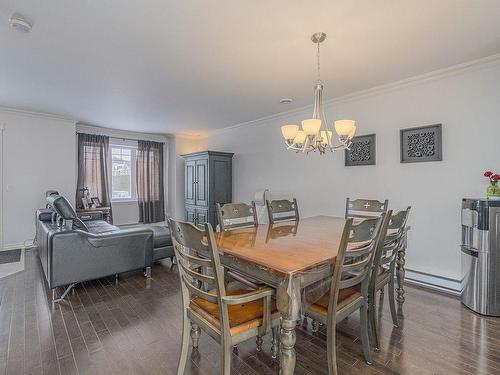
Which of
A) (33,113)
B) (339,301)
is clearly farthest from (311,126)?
(33,113)

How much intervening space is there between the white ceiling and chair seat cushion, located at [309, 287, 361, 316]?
6.74ft

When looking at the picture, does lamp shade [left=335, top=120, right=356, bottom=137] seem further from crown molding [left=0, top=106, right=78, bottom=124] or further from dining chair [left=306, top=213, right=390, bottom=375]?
crown molding [left=0, top=106, right=78, bottom=124]

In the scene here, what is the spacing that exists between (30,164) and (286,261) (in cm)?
545

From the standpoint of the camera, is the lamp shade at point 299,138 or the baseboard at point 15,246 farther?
the baseboard at point 15,246

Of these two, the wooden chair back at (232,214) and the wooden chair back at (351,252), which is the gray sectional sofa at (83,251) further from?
the wooden chair back at (351,252)

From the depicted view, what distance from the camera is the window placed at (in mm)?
6156

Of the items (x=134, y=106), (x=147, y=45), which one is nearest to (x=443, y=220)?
(x=147, y=45)

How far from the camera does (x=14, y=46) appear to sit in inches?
96.2

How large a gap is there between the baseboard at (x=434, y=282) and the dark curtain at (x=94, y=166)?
5.85 m

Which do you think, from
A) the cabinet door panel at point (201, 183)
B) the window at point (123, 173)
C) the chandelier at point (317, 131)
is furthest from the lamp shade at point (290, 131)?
the window at point (123, 173)

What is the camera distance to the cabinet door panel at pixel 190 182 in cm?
609

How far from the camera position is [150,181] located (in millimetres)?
6551

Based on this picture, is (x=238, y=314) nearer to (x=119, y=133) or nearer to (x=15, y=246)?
(x=15, y=246)

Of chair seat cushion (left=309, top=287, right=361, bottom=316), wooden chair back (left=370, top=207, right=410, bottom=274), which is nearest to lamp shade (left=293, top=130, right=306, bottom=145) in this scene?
wooden chair back (left=370, top=207, right=410, bottom=274)
